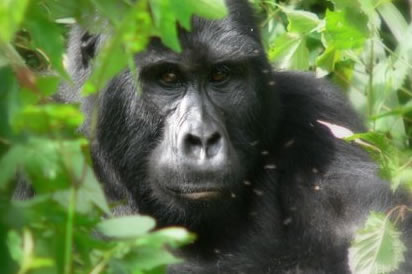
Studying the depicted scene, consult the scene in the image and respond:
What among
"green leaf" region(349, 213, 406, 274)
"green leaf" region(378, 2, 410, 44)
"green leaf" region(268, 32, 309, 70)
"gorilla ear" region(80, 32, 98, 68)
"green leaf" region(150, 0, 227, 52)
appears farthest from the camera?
"green leaf" region(268, 32, 309, 70)

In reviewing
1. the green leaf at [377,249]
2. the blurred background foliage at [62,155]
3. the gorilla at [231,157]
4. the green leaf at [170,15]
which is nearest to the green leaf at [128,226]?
the blurred background foliage at [62,155]

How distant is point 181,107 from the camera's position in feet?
13.6

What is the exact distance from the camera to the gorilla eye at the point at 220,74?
4.36 meters

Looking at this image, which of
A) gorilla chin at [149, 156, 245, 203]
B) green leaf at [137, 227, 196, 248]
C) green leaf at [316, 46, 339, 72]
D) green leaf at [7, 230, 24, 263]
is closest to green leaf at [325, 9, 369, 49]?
green leaf at [316, 46, 339, 72]

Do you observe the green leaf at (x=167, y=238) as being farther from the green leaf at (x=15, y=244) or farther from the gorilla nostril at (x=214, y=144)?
the gorilla nostril at (x=214, y=144)

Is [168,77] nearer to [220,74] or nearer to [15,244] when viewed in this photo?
[220,74]

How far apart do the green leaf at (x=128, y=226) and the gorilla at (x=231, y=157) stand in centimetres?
207

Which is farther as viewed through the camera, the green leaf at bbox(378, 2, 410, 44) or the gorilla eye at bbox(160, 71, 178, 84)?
the green leaf at bbox(378, 2, 410, 44)

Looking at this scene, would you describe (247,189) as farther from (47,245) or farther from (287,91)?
(47,245)

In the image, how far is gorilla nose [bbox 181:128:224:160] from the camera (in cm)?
377

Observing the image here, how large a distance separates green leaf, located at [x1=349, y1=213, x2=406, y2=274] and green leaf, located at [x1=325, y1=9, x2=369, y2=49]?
109 centimetres

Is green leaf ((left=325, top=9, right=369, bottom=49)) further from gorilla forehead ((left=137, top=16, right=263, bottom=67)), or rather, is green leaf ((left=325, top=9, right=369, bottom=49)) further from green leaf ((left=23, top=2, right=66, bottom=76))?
green leaf ((left=23, top=2, right=66, bottom=76))

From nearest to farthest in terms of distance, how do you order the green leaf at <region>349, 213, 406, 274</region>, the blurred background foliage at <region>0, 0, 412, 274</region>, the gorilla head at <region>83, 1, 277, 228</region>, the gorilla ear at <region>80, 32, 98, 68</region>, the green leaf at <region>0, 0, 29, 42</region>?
the green leaf at <region>0, 0, 29, 42</region> < the blurred background foliage at <region>0, 0, 412, 274</region> < the green leaf at <region>349, 213, 406, 274</region> < the gorilla head at <region>83, 1, 277, 228</region> < the gorilla ear at <region>80, 32, 98, 68</region>

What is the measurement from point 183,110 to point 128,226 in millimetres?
2391
